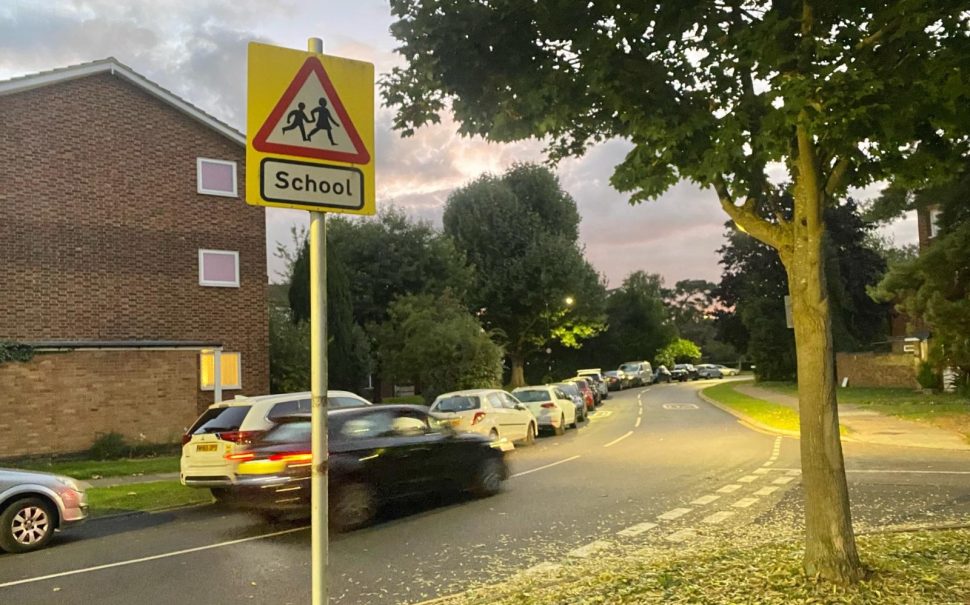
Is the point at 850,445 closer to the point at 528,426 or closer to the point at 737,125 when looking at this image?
the point at 528,426

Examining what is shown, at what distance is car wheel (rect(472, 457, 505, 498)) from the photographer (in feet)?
37.9

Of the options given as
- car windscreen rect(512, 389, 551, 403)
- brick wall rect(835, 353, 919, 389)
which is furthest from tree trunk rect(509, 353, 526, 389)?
car windscreen rect(512, 389, 551, 403)

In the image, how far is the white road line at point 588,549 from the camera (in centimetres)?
753

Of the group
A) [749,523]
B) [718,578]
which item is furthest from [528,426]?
[718,578]

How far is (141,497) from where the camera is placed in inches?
491

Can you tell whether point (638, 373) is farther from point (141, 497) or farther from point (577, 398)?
point (141, 497)

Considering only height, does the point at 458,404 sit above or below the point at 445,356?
below

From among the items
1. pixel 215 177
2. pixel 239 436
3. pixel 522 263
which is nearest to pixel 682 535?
pixel 239 436

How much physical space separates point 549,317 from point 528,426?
29668mm

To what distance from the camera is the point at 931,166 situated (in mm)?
6020

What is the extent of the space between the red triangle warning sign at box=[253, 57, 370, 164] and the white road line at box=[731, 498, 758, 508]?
799 cm

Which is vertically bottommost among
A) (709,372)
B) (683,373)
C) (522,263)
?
(709,372)

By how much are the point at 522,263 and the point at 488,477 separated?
3703cm

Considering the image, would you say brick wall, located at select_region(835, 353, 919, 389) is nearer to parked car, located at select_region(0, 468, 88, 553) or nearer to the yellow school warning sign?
parked car, located at select_region(0, 468, 88, 553)
